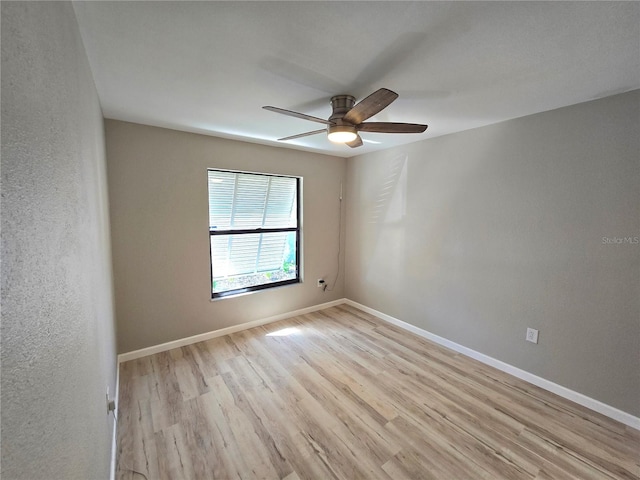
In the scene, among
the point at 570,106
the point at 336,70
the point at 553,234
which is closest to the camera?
the point at 336,70

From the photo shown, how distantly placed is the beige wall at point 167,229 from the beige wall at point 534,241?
181 cm

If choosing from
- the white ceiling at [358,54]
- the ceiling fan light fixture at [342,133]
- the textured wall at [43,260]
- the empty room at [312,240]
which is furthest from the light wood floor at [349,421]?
the white ceiling at [358,54]

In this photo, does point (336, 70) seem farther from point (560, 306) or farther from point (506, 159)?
point (560, 306)

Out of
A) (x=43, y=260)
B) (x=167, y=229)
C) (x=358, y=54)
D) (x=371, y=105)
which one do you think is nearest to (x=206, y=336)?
(x=167, y=229)

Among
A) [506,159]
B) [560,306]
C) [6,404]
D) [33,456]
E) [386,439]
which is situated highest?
[506,159]

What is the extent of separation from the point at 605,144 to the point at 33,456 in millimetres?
3112

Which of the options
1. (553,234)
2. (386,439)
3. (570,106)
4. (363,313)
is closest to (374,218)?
(363,313)

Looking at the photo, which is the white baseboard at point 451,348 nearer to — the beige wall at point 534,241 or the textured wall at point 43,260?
the beige wall at point 534,241

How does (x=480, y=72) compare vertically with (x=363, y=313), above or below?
above

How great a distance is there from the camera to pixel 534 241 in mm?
2305

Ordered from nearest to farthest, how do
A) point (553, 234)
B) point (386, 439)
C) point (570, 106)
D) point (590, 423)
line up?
point (386, 439), point (590, 423), point (570, 106), point (553, 234)

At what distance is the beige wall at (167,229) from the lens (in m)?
2.51

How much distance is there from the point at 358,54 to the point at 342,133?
0.51 meters

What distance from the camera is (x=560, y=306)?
219cm
